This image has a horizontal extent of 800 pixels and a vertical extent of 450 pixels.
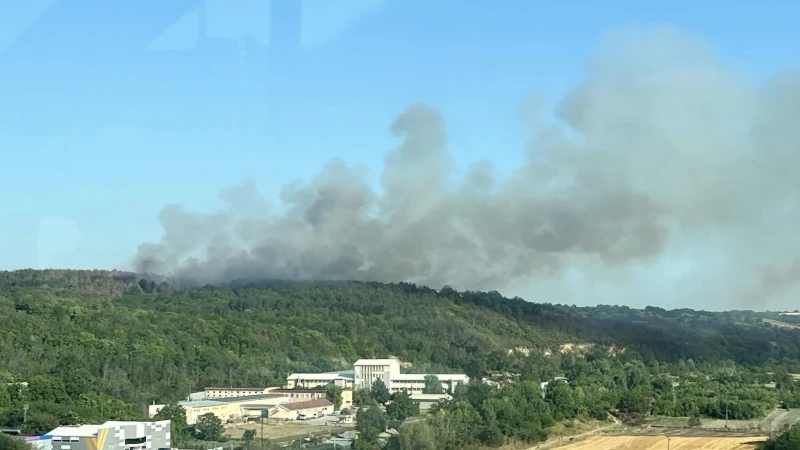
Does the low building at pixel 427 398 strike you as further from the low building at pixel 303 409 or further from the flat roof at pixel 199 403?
the flat roof at pixel 199 403

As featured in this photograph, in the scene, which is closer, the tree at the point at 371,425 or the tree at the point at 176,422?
the tree at the point at 371,425

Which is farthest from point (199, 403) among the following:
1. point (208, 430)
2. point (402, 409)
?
point (402, 409)

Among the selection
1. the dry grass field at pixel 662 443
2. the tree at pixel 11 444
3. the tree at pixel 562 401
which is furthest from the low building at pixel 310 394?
the tree at pixel 11 444

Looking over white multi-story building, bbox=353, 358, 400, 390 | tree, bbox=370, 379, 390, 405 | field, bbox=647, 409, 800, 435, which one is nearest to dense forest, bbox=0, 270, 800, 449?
field, bbox=647, 409, 800, 435

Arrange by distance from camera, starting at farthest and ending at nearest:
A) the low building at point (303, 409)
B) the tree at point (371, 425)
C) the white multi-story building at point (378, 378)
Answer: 1. the white multi-story building at point (378, 378)
2. the low building at point (303, 409)
3. the tree at point (371, 425)

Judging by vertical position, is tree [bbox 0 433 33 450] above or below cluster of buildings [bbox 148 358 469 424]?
below

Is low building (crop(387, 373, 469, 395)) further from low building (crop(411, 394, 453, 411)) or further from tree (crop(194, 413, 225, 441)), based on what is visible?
tree (crop(194, 413, 225, 441))
